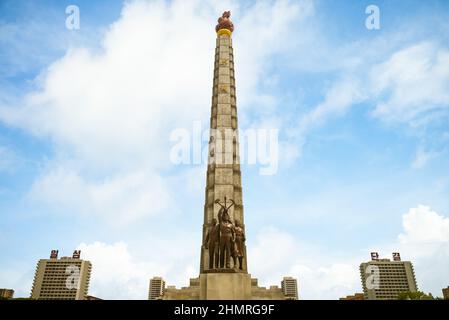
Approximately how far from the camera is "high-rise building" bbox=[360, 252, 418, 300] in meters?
130

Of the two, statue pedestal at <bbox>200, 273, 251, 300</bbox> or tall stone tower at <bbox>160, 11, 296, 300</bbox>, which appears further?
tall stone tower at <bbox>160, 11, 296, 300</bbox>

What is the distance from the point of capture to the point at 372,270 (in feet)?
422

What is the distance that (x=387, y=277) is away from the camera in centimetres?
13288

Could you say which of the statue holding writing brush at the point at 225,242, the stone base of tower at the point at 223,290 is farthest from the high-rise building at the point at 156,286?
the statue holding writing brush at the point at 225,242

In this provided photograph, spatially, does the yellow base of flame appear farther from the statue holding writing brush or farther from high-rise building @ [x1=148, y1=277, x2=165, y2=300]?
high-rise building @ [x1=148, y1=277, x2=165, y2=300]

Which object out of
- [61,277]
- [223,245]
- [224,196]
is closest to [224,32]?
[224,196]

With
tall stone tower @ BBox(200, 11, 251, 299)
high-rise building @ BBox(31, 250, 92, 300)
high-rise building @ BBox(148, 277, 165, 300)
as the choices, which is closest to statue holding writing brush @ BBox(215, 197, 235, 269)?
tall stone tower @ BBox(200, 11, 251, 299)

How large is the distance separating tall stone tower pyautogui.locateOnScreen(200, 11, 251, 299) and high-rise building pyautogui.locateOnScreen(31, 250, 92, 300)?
402 feet

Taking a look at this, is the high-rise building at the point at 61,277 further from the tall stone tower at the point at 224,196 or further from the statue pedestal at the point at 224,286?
the statue pedestal at the point at 224,286

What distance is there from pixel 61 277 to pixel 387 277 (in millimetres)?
133082

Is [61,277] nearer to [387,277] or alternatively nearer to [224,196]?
[224,196]

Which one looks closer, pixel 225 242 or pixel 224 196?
pixel 225 242

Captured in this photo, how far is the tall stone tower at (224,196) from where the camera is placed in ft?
49.3

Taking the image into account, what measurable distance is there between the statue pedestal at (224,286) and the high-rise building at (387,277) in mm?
131449
